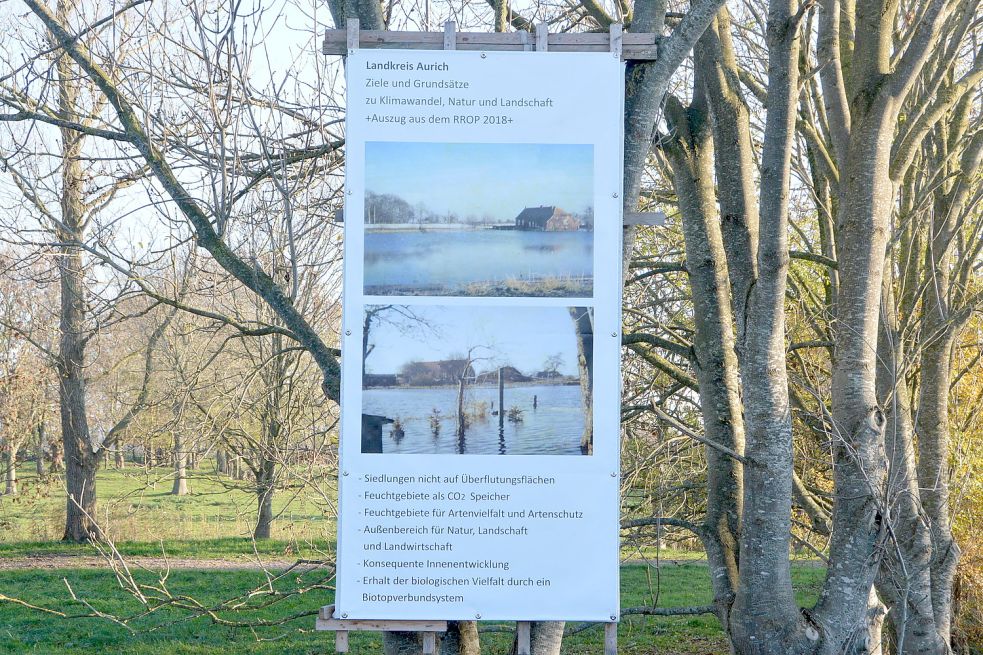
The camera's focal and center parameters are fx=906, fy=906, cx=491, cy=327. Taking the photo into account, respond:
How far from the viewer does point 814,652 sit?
443 cm

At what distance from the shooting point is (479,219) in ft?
10.7

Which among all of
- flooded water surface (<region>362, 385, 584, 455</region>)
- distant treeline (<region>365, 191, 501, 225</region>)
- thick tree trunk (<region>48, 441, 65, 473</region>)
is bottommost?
thick tree trunk (<region>48, 441, 65, 473</region>)

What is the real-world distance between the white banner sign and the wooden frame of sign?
6cm

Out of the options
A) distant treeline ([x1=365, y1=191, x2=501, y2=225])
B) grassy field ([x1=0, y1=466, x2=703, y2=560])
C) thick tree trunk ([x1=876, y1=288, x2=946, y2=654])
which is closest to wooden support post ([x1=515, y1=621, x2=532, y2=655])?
distant treeline ([x1=365, y1=191, x2=501, y2=225])

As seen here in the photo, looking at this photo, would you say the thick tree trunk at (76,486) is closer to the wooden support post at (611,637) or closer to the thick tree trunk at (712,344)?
the thick tree trunk at (712,344)

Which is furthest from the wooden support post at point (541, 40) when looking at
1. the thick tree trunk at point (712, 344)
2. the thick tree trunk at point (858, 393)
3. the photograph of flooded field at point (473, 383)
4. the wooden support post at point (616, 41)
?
the thick tree trunk at point (712, 344)

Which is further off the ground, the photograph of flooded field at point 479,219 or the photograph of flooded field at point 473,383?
the photograph of flooded field at point 479,219

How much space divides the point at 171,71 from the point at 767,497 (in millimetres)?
3885

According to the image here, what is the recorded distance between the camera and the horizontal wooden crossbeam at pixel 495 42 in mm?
3354

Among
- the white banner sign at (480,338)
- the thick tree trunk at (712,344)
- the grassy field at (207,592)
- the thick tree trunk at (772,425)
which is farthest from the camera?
the grassy field at (207,592)

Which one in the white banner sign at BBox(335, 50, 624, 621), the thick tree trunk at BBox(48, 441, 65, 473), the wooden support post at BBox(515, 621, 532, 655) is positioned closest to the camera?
the white banner sign at BBox(335, 50, 624, 621)

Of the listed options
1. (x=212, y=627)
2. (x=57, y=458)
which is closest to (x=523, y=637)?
(x=212, y=627)

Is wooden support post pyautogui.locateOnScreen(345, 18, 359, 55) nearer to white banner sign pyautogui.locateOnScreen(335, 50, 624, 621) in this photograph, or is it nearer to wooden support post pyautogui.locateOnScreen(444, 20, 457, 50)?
white banner sign pyautogui.locateOnScreen(335, 50, 624, 621)

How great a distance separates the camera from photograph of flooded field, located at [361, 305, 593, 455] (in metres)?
3.20
